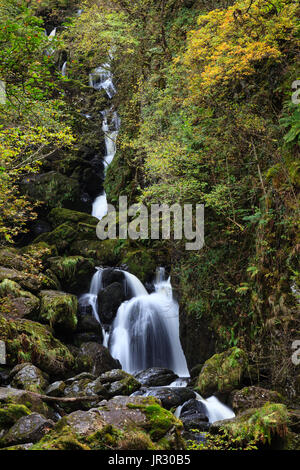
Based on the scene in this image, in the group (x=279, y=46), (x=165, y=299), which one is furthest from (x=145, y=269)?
(x=279, y=46)

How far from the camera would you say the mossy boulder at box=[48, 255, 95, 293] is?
12266 mm

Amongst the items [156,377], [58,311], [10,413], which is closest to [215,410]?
[156,377]

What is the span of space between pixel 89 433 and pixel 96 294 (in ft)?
28.1

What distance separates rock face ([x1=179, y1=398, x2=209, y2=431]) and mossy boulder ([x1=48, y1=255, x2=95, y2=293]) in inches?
255

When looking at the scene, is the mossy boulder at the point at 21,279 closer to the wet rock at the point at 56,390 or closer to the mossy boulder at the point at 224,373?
the wet rock at the point at 56,390

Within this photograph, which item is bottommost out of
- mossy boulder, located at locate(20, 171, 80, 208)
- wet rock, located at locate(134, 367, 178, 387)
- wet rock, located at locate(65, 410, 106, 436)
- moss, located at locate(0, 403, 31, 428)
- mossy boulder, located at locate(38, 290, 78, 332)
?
wet rock, located at locate(134, 367, 178, 387)

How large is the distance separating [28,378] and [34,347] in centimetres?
117

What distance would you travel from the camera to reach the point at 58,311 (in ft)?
31.8

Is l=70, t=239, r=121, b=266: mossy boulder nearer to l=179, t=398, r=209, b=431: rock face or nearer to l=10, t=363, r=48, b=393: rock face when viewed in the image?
l=10, t=363, r=48, b=393: rock face

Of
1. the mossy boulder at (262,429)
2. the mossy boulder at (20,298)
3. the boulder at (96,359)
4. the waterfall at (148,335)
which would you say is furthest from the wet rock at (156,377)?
the mossy boulder at (262,429)

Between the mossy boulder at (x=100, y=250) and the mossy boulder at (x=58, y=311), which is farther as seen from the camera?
the mossy boulder at (x=100, y=250)

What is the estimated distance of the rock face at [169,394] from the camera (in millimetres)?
7194

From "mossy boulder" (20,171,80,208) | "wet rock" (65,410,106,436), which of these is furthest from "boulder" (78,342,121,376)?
"mossy boulder" (20,171,80,208)

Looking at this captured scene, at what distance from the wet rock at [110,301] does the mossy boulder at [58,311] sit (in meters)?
1.36
